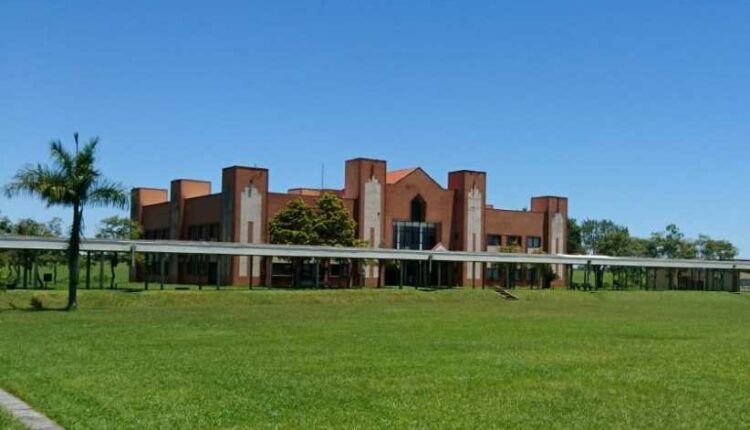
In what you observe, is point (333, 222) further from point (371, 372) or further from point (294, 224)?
point (371, 372)

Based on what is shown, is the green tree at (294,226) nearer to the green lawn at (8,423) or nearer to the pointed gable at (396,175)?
the pointed gable at (396,175)

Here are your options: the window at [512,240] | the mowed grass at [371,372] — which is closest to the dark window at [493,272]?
the window at [512,240]

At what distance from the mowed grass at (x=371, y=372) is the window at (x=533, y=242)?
54.9 meters

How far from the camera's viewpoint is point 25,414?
12305 millimetres

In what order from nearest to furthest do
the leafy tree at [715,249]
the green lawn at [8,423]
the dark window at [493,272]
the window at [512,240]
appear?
the green lawn at [8,423]
the dark window at [493,272]
the window at [512,240]
the leafy tree at [715,249]

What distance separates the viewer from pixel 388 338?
83.5 feet

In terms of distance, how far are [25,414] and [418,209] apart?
228ft

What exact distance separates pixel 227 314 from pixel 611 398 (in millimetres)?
25136

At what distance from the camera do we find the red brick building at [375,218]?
233 feet

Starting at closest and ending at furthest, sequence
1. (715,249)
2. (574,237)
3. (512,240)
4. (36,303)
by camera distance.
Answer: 1. (36,303)
2. (512,240)
3. (715,249)
4. (574,237)

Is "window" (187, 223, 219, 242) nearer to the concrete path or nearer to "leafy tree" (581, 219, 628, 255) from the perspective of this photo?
the concrete path

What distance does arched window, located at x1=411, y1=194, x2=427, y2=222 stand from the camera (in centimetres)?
8075

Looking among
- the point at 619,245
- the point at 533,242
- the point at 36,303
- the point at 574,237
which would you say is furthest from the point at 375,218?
the point at 574,237

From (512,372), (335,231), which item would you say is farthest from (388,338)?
(335,231)
